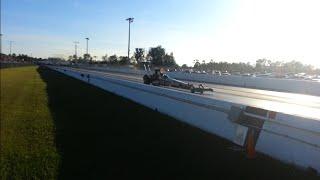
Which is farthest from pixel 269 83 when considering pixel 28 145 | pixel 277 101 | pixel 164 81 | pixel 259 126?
pixel 28 145

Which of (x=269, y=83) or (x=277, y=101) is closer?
(x=277, y=101)

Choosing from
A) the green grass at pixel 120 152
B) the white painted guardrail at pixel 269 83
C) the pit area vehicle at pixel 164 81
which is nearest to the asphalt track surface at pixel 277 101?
the green grass at pixel 120 152

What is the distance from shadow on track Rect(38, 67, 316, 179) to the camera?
27.1 ft

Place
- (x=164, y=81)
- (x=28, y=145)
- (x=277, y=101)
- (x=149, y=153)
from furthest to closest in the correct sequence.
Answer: (x=164, y=81), (x=277, y=101), (x=28, y=145), (x=149, y=153)

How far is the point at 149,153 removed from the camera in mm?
9914

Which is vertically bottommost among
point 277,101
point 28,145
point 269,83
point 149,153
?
point 269,83

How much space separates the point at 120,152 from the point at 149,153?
654 mm

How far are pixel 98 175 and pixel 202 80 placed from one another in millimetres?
43666

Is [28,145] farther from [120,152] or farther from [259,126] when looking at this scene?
[259,126]

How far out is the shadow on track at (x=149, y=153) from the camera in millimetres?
8273

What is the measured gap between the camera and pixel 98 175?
8305 millimetres

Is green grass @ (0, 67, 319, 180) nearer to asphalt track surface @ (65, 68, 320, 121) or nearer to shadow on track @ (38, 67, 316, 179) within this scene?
shadow on track @ (38, 67, 316, 179)

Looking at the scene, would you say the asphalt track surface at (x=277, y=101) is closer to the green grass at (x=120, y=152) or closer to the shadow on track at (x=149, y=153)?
the shadow on track at (x=149, y=153)

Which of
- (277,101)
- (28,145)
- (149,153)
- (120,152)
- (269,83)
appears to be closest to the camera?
(149,153)
